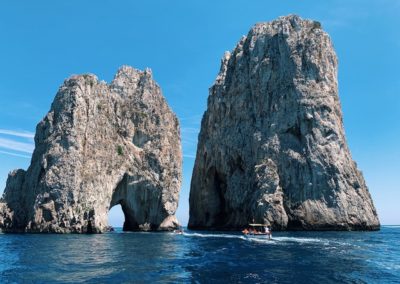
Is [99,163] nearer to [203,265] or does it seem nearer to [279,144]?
[279,144]

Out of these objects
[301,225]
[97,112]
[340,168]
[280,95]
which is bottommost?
[301,225]

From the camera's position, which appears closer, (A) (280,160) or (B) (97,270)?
(B) (97,270)

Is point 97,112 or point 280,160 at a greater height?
point 97,112

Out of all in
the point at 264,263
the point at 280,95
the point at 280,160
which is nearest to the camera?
the point at 264,263

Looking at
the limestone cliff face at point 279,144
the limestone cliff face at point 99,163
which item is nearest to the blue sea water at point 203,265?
the limestone cliff face at point 99,163

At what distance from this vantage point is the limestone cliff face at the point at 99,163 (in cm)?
7888

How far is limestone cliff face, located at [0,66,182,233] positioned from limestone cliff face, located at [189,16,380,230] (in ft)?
51.4

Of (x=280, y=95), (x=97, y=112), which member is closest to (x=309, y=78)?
(x=280, y=95)

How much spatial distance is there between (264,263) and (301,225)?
188 feet

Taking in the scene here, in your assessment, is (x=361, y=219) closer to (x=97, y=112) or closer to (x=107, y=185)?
(x=107, y=185)

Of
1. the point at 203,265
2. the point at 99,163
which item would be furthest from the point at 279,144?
the point at 203,265

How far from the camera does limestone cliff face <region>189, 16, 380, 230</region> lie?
9031 centimetres

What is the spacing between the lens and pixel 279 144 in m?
98.8

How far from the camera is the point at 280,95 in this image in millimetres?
104375
